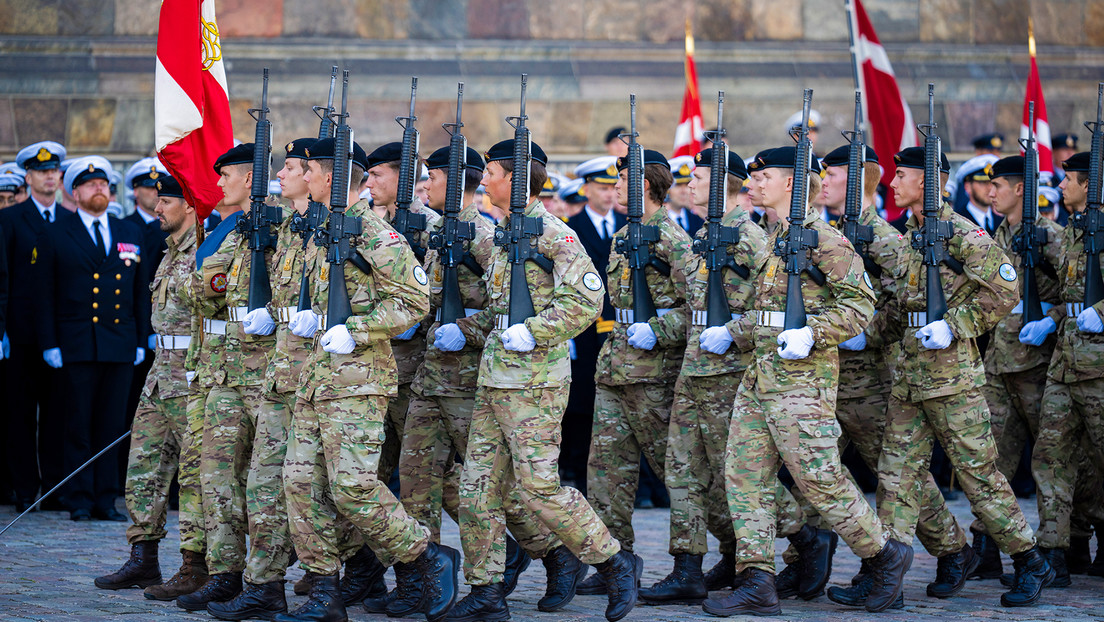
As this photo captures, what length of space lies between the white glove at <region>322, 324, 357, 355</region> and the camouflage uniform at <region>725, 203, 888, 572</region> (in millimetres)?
1861

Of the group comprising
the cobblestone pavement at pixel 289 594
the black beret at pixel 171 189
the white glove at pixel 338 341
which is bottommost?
the cobblestone pavement at pixel 289 594

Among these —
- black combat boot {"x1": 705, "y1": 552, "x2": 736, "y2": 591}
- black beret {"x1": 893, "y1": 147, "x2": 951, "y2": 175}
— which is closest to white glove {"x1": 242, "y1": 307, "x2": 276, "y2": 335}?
black combat boot {"x1": 705, "y1": 552, "x2": 736, "y2": 591}

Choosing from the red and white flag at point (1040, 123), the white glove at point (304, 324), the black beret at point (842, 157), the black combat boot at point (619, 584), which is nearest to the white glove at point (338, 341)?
the white glove at point (304, 324)

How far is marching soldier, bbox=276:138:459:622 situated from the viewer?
20.2ft

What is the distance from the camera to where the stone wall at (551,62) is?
12.8m

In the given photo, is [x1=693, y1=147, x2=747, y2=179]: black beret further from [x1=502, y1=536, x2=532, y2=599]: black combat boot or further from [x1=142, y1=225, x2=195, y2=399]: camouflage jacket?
[x1=142, y1=225, x2=195, y2=399]: camouflage jacket

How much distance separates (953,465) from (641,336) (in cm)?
164

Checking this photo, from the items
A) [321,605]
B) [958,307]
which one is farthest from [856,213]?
[321,605]

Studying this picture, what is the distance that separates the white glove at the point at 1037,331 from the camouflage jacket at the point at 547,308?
2.67m

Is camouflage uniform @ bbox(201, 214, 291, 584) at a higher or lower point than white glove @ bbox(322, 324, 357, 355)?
lower

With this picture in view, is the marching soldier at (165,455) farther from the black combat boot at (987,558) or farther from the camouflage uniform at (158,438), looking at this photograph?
the black combat boot at (987,558)

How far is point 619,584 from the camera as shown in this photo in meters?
6.48

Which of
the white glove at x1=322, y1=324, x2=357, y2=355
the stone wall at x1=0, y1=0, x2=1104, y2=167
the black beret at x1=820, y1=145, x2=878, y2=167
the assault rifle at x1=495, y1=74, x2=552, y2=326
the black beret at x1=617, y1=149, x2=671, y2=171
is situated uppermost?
the stone wall at x1=0, y1=0, x2=1104, y2=167

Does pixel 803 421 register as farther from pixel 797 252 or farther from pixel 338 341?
pixel 338 341
